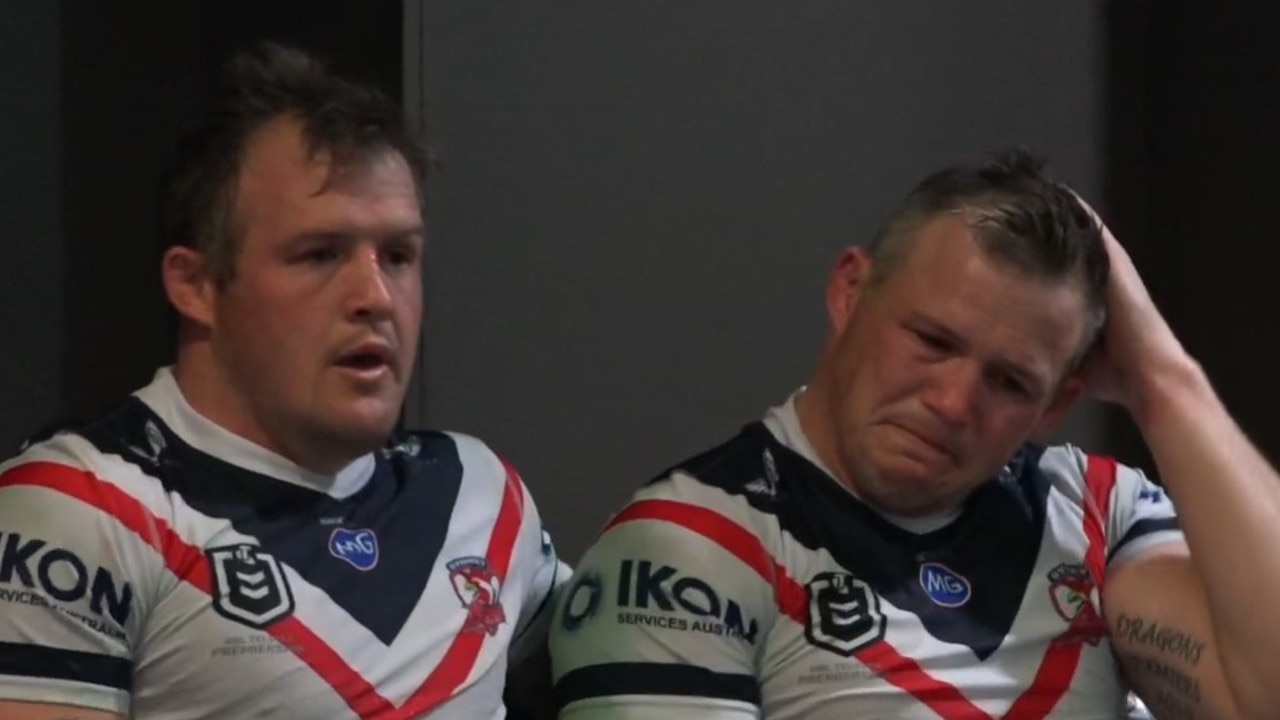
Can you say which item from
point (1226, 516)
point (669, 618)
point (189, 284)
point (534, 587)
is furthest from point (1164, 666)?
point (189, 284)

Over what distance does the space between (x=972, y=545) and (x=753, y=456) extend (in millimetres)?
235

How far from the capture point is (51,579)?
44.3 inches

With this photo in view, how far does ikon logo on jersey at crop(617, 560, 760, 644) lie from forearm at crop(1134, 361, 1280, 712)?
441 millimetres

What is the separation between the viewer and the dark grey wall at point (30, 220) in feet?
5.80

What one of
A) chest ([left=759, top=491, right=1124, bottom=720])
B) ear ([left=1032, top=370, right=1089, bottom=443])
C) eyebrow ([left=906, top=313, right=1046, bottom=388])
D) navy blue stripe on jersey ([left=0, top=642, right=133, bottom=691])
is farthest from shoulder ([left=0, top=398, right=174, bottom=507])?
ear ([left=1032, top=370, right=1089, bottom=443])

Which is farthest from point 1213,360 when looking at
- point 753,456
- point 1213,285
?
point 753,456

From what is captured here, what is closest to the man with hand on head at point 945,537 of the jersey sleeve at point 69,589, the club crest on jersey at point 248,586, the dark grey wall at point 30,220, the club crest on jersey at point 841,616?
the club crest on jersey at point 841,616

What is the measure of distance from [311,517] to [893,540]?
1.75 ft

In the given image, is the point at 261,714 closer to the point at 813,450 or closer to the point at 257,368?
the point at 257,368

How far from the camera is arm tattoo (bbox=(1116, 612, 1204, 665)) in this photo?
1.38m

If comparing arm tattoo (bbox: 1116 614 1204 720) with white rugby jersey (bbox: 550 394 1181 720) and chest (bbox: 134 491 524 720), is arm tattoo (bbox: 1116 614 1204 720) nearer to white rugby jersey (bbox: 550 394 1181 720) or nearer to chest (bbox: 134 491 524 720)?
white rugby jersey (bbox: 550 394 1181 720)

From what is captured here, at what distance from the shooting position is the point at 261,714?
46.7 inches

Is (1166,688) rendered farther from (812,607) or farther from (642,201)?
(642,201)

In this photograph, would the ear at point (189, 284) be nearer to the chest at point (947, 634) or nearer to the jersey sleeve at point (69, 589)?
the jersey sleeve at point (69, 589)
